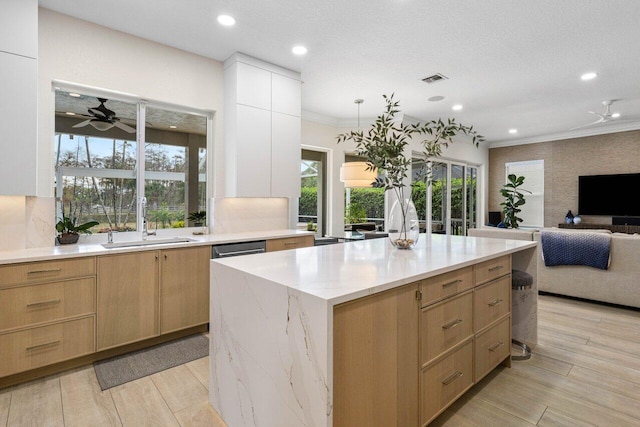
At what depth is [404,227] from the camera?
240 centimetres

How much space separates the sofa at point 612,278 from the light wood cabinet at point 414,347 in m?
2.67

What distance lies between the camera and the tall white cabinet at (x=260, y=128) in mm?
3625

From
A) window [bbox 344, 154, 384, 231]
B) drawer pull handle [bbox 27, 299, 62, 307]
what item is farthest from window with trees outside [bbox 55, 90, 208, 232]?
window [bbox 344, 154, 384, 231]

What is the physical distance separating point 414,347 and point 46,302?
2.42 m

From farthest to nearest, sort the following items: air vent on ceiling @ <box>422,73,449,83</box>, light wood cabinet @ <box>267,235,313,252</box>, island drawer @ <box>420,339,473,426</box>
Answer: air vent on ceiling @ <box>422,73,449,83</box>, light wood cabinet @ <box>267,235,313,252</box>, island drawer @ <box>420,339,473,426</box>

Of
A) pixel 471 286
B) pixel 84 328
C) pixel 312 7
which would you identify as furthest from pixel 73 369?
pixel 312 7

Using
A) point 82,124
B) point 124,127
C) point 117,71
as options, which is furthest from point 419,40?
point 82,124

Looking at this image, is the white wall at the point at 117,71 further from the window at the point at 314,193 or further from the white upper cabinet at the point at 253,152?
the window at the point at 314,193

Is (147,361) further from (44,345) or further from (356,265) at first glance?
(356,265)

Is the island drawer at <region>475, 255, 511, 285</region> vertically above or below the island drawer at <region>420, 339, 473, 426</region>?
above

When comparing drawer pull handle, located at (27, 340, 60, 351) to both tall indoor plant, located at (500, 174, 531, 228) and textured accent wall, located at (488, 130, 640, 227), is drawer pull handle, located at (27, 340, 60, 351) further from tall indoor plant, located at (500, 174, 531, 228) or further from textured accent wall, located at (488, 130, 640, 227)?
textured accent wall, located at (488, 130, 640, 227)

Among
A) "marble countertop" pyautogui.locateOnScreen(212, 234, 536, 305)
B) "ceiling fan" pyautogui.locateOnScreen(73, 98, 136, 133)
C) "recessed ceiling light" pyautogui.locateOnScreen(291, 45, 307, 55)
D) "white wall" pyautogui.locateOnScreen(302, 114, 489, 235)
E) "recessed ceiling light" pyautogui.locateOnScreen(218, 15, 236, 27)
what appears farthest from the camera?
"white wall" pyautogui.locateOnScreen(302, 114, 489, 235)

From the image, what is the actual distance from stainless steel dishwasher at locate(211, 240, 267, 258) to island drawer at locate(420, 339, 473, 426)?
2.09 m

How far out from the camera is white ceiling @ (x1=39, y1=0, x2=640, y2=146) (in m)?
2.73
